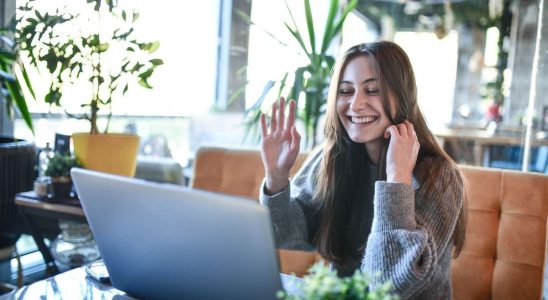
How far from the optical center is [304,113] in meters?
2.69

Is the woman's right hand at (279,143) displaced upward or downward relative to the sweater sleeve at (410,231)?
upward

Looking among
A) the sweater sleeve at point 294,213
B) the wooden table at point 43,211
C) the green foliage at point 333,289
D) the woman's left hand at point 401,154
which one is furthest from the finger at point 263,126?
the wooden table at point 43,211

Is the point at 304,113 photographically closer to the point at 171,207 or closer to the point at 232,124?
the point at 232,124

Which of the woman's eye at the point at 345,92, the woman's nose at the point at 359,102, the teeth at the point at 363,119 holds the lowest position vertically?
the teeth at the point at 363,119

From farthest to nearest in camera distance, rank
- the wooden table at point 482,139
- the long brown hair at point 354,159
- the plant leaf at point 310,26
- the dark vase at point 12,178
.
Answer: the wooden table at point 482,139
the plant leaf at point 310,26
the dark vase at point 12,178
the long brown hair at point 354,159

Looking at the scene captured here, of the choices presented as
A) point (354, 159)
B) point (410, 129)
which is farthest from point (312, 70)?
point (410, 129)

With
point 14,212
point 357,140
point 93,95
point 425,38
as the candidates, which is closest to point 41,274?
point 14,212

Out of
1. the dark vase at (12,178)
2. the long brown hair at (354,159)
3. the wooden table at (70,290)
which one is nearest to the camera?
the wooden table at (70,290)

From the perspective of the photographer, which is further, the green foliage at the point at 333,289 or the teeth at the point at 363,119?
the teeth at the point at 363,119

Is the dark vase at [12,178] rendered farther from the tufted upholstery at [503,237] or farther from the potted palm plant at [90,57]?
the tufted upholstery at [503,237]

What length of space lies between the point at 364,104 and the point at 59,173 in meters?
1.26

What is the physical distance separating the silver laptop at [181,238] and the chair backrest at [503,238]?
1104 millimetres

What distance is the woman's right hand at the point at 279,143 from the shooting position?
1.29 m

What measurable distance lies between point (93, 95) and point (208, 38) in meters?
1.77
